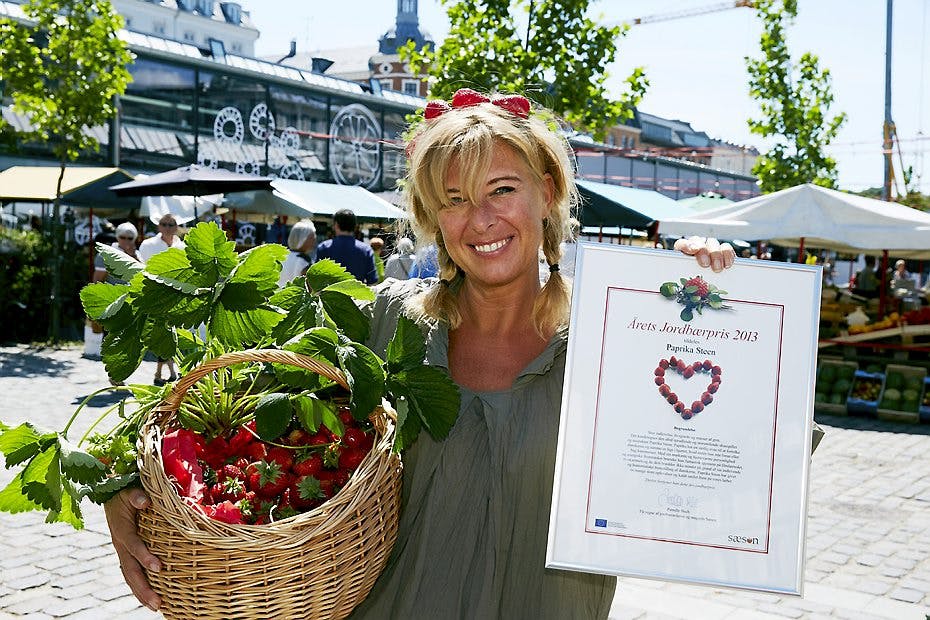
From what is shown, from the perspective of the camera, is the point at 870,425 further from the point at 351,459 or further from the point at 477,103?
the point at 351,459

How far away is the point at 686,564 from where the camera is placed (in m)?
1.61

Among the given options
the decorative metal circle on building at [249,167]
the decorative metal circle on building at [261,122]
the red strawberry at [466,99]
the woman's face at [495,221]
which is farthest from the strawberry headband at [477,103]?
the decorative metal circle on building at [261,122]

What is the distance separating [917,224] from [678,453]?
911 cm

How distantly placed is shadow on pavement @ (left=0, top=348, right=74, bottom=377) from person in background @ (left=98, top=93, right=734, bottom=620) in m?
9.33

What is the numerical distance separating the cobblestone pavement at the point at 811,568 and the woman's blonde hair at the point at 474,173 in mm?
2334

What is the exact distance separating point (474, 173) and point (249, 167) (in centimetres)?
2750

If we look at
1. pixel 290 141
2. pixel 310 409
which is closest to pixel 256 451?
pixel 310 409

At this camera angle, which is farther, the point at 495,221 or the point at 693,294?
the point at 495,221

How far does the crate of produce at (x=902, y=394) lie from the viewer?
33.1ft

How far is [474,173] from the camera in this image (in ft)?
6.40

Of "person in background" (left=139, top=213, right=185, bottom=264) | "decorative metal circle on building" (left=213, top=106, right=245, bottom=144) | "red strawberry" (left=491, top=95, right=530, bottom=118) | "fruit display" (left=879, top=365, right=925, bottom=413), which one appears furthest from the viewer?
"decorative metal circle on building" (left=213, top=106, right=245, bottom=144)

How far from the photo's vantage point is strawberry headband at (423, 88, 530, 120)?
208 cm

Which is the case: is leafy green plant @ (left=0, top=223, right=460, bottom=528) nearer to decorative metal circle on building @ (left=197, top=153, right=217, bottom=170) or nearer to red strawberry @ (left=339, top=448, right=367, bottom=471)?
red strawberry @ (left=339, top=448, right=367, bottom=471)

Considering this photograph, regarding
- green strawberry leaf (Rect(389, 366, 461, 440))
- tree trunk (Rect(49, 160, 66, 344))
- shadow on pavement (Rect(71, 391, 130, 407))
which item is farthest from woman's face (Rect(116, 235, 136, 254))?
Answer: green strawberry leaf (Rect(389, 366, 461, 440))
